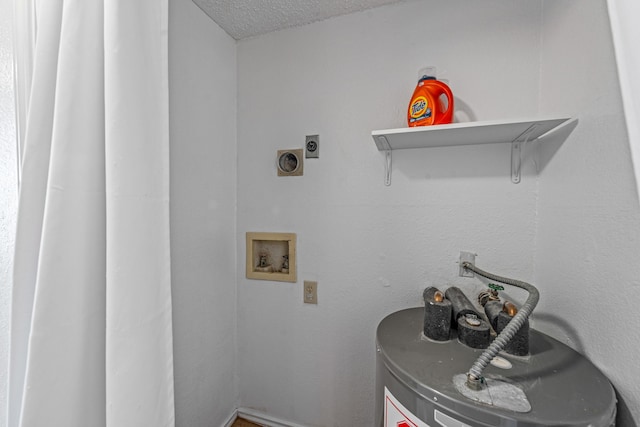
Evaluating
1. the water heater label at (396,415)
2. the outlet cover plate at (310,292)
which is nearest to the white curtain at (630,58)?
the water heater label at (396,415)

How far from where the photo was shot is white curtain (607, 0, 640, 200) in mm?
399

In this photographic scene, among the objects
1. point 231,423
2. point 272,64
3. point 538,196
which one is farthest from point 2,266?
point 538,196

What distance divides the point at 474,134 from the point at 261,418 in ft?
5.66

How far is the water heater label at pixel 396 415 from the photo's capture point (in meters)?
0.61

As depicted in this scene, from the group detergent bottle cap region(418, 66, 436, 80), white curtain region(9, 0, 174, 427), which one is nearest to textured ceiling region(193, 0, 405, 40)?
detergent bottle cap region(418, 66, 436, 80)

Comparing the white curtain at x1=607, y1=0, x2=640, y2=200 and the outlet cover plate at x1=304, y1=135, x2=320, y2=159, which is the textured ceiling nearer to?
the outlet cover plate at x1=304, y1=135, x2=320, y2=159

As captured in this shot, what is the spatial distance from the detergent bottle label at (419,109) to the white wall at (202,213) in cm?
93

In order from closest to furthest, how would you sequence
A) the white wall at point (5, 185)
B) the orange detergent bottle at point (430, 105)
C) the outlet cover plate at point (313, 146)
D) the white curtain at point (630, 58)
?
the white curtain at point (630, 58) → the white wall at point (5, 185) → the orange detergent bottle at point (430, 105) → the outlet cover plate at point (313, 146)

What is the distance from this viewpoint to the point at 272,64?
1.34 m

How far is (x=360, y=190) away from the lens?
1220 millimetres

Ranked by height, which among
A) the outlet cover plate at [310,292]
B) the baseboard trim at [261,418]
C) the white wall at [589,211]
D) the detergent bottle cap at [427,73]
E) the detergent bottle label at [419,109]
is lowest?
the baseboard trim at [261,418]

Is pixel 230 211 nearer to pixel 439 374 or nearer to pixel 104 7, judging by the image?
pixel 104 7

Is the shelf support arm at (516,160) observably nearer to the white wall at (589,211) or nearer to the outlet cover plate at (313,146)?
the white wall at (589,211)

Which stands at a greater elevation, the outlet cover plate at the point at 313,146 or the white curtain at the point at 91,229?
the outlet cover plate at the point at 313,146
